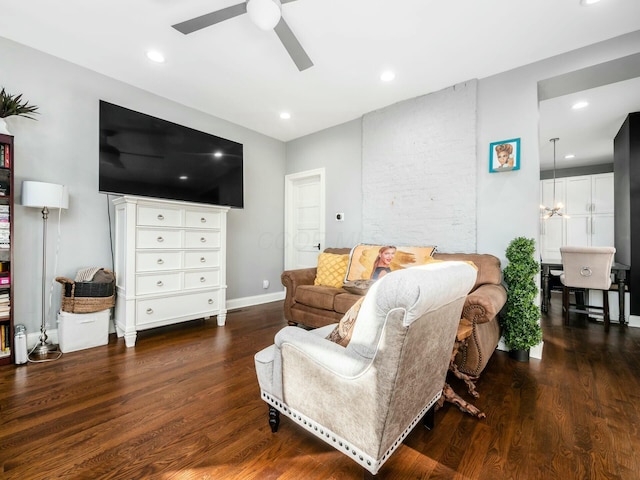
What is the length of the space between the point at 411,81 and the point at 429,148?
72cm

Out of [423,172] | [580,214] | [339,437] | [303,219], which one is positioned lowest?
[339,437]

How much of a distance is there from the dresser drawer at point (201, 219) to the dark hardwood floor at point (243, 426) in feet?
4.46

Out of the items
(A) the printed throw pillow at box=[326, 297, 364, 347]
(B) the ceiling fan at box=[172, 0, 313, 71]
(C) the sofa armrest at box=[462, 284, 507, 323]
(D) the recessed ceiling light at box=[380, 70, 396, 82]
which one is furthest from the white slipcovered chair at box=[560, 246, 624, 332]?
(B) the ceiling fan at box=[172, 0, 313, 71]

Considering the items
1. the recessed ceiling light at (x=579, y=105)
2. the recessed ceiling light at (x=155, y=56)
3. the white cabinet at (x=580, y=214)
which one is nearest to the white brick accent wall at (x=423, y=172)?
the recessed ceiling light at (x=579, y=105)

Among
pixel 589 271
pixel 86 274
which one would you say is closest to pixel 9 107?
pixel 86 274

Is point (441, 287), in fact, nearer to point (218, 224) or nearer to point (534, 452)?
point (534, 452)

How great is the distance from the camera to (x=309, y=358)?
3.93ft

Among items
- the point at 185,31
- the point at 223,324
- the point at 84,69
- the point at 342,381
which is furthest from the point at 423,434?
the point at 84,69

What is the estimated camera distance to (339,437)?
117 cm

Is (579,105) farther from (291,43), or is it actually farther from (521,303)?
(291,43)

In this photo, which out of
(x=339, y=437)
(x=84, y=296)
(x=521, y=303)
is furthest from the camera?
(x=84, y=296)

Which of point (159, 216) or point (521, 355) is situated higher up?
point (159, 216)

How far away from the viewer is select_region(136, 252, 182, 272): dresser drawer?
9.04 ft

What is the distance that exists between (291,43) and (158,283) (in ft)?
8.06
